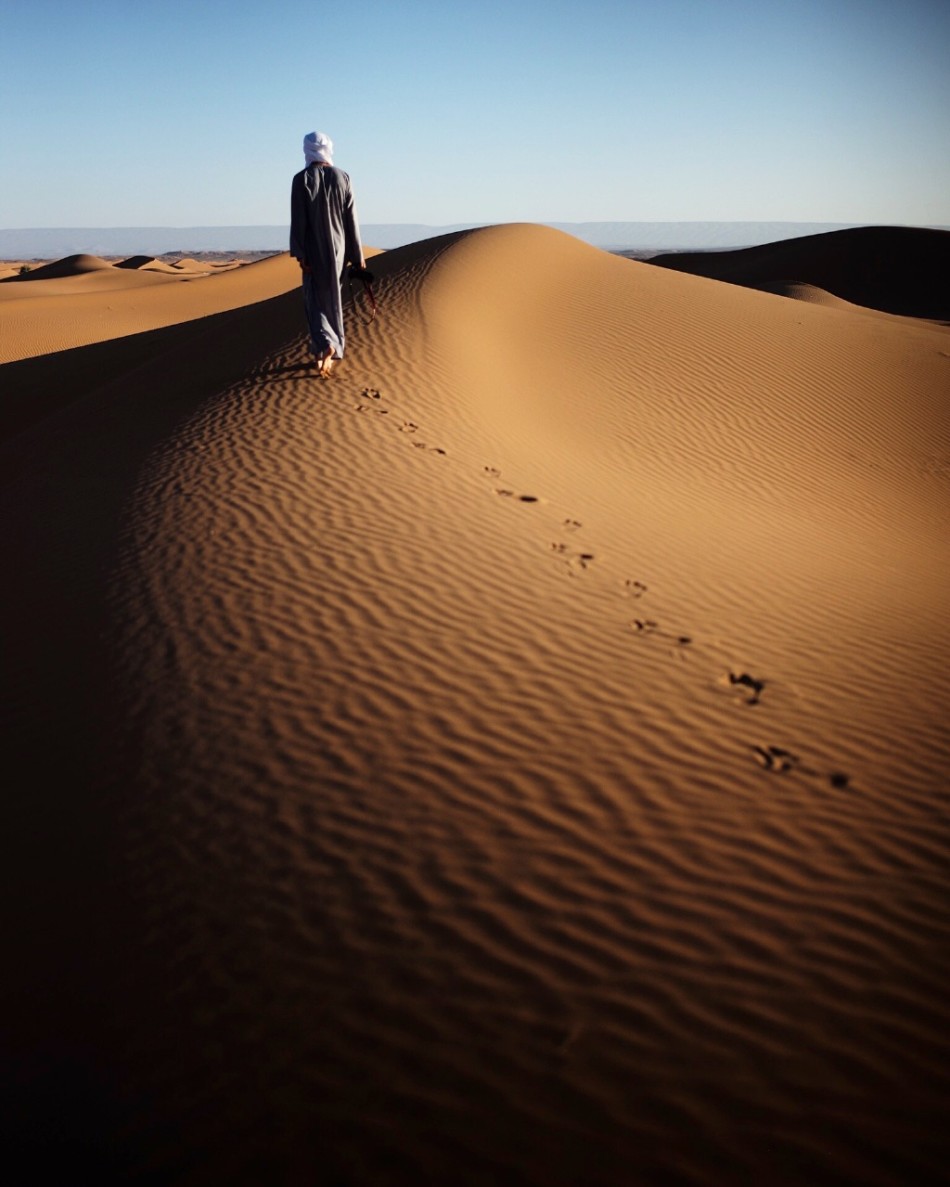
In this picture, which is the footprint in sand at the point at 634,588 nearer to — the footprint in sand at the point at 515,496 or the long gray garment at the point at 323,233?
the footprint in sand at the point at 515,496

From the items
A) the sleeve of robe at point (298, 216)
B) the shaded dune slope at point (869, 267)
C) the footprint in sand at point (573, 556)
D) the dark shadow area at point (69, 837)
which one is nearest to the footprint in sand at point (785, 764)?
the footprint in sand at point (573, 556)

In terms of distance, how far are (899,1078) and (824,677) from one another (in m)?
2.63

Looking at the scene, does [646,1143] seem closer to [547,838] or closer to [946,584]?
[547,838]

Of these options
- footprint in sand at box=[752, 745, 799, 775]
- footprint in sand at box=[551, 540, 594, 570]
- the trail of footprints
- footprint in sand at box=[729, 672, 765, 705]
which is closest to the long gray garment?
the trail of footprints

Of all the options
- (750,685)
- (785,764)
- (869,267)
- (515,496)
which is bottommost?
(785,764)

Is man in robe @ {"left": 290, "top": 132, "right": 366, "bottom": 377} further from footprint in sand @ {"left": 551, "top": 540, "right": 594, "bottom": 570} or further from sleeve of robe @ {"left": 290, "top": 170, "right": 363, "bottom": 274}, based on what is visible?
footprint in sand @ {"left": 551, "top": 540, "right": 594, "bottom": 570}

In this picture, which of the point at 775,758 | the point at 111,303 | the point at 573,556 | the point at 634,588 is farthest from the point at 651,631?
the point at 111,303

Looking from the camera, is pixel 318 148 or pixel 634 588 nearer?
pixel 634 588

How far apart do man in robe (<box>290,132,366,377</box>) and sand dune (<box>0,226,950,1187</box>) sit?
4.25ft

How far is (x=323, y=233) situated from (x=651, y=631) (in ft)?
18.0

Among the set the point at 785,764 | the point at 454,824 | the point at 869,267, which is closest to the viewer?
the point at 454,824

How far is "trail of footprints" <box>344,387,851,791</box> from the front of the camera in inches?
154

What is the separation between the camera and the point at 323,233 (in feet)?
25.8

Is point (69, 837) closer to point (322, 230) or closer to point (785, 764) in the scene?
point (785, 764)
